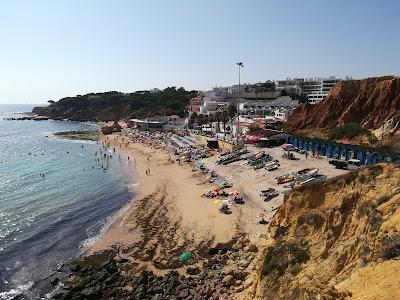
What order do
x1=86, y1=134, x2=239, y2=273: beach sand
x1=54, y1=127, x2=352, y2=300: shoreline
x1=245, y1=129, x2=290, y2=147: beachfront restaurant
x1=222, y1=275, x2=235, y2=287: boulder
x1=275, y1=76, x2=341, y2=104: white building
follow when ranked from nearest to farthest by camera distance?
1. x1=222, y1=275, x2=235, y2=287: boulder
2. x1=54, y1=127, x2=352, y2=300: shoreline
3. x1=86, y1=134, x2=239, y2=273: beach sand
4. x1=245, y1=129, x2=290, y2=147: beachfront restaurant
5. x1=275, y1=76, x2=341, y2=104: white building

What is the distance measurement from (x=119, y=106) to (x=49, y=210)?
12940cm

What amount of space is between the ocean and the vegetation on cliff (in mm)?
64415

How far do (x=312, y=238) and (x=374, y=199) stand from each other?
3.43 m

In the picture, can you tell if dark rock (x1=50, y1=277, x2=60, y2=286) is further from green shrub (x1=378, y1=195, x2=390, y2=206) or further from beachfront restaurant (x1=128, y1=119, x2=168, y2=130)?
beachfront restaurant (x1=128, y1=119, x2=168, y2=130)

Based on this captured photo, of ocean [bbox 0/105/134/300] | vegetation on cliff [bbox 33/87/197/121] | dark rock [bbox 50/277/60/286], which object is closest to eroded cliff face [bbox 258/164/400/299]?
dark rock [bbox 50/277/60/286]

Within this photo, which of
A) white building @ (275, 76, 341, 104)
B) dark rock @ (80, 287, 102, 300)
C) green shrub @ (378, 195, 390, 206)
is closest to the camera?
green shrub @ (378, 195, 390, 206)

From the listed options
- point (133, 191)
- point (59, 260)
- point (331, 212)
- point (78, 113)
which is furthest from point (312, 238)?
point (78, 113)

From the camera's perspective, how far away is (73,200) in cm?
4625

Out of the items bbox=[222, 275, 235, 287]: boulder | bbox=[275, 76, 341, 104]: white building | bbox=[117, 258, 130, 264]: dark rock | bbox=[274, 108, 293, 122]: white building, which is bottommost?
bbox=[117, 258, 130, 264]: dark rock

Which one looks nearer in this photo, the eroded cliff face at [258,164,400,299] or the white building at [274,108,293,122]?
the eroded cliff face at [258,164,400,299]

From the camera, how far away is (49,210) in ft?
140

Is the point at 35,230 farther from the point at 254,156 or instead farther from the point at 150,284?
the point at 254,156

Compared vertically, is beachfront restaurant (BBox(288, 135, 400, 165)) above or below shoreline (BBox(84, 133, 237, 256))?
above

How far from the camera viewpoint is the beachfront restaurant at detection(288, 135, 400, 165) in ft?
139
